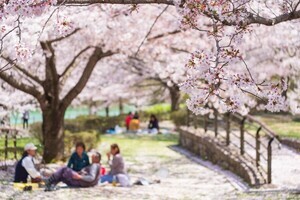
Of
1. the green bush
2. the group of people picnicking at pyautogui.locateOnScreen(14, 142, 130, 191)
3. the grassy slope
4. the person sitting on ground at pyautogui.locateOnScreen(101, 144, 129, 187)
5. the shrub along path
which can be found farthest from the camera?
the grassy slope

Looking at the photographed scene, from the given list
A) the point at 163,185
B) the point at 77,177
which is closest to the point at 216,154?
the point at 163,185

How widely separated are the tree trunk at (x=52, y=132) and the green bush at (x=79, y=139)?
214 cm

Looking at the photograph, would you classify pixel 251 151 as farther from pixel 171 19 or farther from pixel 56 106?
pixel 56 106

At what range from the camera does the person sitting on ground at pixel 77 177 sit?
12.6 metres

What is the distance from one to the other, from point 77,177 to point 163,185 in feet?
7.95

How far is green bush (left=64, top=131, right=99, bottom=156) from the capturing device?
19.9 m

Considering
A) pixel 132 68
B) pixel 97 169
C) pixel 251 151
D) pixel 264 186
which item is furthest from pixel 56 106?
pixel 132 68

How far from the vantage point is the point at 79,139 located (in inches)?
824

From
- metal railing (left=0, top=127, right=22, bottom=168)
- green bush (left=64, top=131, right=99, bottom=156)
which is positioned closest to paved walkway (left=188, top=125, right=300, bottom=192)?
green bush (left=64, top=131, right=99, bottom=156)

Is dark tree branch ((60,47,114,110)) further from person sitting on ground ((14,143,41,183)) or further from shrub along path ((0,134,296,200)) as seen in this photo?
person sitting on ground ((14,143,41,183))

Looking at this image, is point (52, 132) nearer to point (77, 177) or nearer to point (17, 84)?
point (17, 84)

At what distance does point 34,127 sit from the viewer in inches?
963

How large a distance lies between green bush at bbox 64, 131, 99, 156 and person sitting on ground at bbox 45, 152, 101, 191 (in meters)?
6.34

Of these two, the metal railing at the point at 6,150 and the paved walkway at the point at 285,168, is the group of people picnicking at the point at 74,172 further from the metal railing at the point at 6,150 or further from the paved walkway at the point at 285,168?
the paved walkway at the point at 285,168
